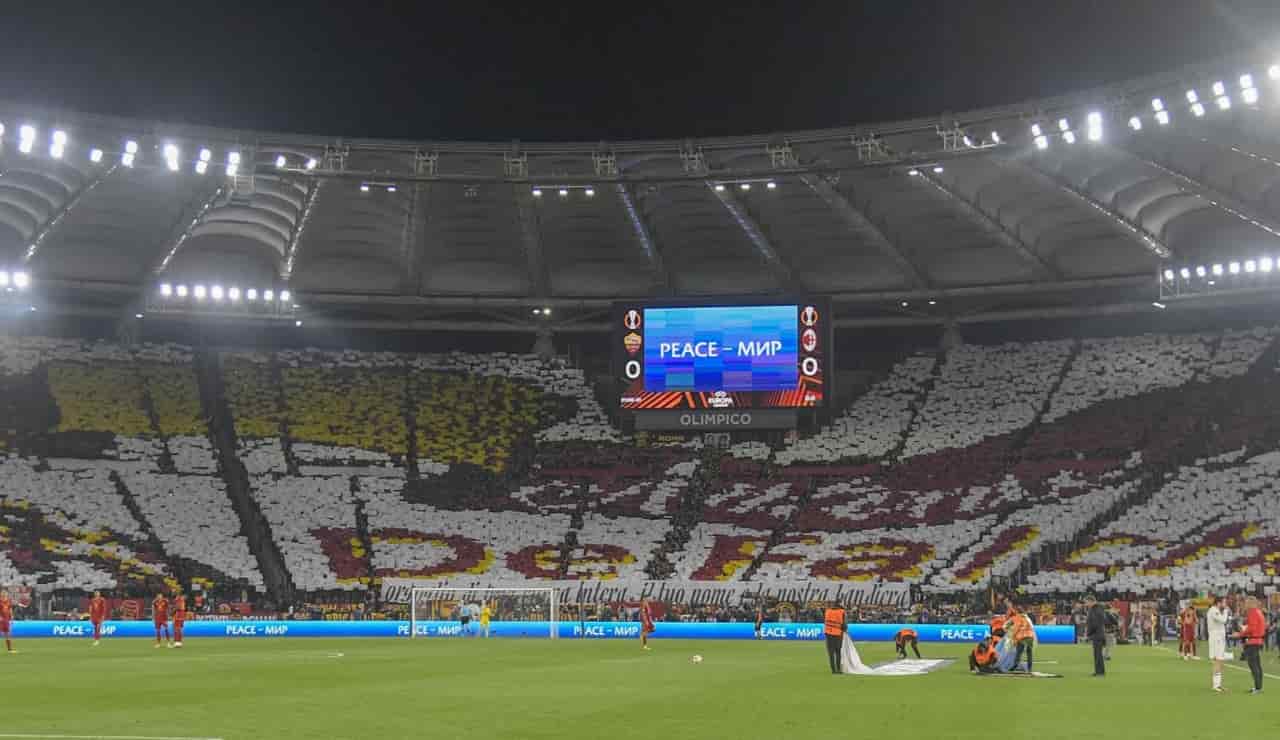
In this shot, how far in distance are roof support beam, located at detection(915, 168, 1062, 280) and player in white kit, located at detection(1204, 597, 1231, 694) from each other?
2844cm

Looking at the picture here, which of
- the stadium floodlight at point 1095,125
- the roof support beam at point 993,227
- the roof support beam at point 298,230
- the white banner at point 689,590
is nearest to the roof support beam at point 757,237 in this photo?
the roof support beam at point 993,227

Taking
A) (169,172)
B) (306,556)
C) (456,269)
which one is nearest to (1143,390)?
(456,269)

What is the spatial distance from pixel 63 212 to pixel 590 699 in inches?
1541

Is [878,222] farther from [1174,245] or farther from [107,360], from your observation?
[107,360]

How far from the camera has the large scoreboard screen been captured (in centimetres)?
4938

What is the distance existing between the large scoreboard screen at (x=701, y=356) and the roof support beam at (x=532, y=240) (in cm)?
742

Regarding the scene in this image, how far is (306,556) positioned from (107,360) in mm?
16887

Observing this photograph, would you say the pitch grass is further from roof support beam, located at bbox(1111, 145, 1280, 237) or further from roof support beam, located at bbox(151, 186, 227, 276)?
roof support beam, located at bbox(151, 186, 227, 276)

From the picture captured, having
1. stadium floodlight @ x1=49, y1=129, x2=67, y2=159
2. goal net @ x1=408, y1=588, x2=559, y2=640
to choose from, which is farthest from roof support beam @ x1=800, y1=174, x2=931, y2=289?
stadium floodlight @ x1=49, y1=129, x2=67, y2=159

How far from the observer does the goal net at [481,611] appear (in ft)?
166

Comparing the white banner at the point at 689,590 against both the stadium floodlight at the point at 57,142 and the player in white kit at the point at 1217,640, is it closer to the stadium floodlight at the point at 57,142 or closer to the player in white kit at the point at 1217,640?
the stadium floodlight at the point at 57,142

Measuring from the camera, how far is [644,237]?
59.0 metres

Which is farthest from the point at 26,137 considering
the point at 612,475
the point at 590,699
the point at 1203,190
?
the point at 1203,190

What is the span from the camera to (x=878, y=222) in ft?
183
